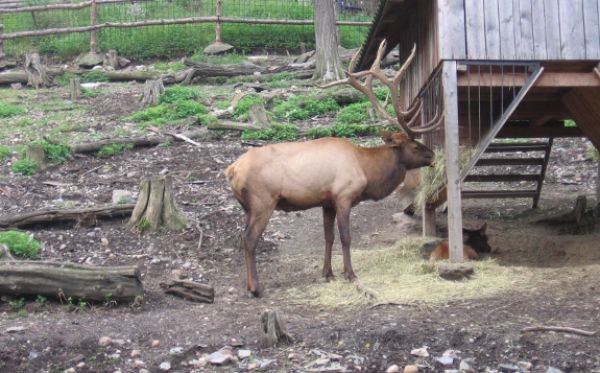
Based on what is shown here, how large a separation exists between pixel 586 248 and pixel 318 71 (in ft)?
34.6

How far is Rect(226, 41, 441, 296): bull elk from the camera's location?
33.1 feet

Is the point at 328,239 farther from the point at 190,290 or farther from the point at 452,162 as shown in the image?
the point at 190,290

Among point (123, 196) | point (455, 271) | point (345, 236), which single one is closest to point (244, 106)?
point (123, 196)

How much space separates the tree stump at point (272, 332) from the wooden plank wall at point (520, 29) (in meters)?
4.11

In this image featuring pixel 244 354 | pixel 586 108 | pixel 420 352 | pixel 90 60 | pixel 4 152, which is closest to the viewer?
pixel 420 352

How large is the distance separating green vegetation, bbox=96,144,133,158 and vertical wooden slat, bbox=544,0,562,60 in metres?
8.14

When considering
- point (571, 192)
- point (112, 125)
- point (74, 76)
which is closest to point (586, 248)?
point (571, 192)

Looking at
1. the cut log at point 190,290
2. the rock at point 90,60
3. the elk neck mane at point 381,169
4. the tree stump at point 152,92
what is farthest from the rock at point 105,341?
the rock at point 90,60

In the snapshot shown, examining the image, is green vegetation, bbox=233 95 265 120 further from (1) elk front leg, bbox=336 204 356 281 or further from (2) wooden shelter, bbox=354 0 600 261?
(1) elk front leg, bbox=336 204 356 281

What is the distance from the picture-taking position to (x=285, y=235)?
12648 mm

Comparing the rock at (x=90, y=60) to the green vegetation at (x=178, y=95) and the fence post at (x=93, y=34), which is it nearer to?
the fence post at (x=93, y=34)

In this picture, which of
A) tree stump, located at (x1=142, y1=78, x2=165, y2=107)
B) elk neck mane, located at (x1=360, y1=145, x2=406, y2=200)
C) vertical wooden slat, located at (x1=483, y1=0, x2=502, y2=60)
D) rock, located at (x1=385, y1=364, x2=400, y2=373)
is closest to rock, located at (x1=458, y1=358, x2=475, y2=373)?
rock, located at (x1=385, y1=364, x2=400, y2=373)

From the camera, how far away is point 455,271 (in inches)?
394

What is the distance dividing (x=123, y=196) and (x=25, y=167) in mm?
2380
